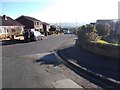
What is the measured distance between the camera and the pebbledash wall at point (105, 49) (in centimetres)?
1441

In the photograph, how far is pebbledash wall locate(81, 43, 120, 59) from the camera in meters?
14.4

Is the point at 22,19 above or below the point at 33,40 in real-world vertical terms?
above

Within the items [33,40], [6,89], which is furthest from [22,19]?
[6,89]

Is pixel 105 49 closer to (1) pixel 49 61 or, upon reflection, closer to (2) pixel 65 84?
(1) pixel 49 61

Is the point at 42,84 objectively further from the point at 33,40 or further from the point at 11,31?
the point at 11,31

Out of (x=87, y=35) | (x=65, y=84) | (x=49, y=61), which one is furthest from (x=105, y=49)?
A: (x=65, y=84)

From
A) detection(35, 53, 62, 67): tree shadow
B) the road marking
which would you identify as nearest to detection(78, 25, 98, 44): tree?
detection(35, 53, 62, 67): tree shadow

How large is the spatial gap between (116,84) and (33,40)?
27267mm

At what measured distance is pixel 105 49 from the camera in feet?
51.5

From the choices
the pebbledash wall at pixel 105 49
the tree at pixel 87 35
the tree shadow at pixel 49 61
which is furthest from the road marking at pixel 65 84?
the tree at pixel 87 35

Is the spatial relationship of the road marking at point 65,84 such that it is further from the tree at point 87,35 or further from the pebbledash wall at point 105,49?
the tree at point 87,35

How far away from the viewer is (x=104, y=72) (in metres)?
11.0

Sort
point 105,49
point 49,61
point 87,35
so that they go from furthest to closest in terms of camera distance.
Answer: point 87,35 → point 105,49 → point 49,61

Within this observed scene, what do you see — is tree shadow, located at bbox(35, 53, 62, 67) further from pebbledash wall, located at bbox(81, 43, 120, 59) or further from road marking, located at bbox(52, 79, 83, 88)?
road marking, located at bbox(52, 79, 83, 88)
